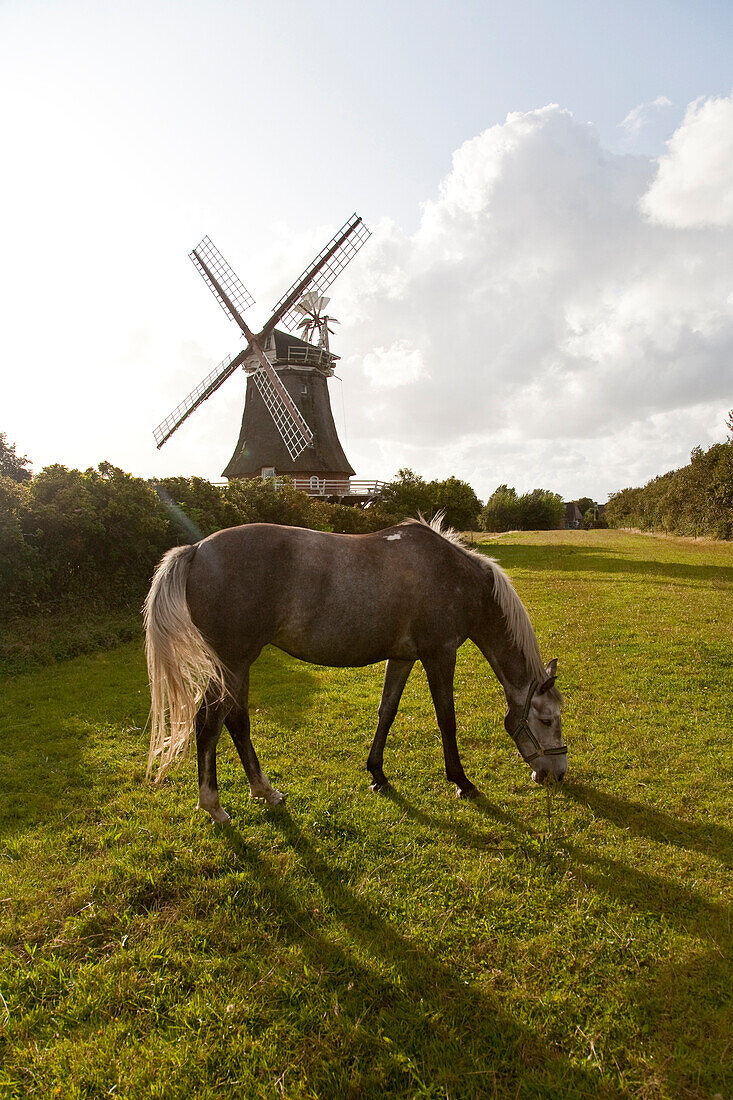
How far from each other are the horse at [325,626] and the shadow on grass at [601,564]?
1650cm

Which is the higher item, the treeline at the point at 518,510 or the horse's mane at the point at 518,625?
the treeline at the point at 518,510

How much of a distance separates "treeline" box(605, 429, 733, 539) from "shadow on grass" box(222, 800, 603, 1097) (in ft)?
132

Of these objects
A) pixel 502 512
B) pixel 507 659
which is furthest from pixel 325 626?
pixel 502 512

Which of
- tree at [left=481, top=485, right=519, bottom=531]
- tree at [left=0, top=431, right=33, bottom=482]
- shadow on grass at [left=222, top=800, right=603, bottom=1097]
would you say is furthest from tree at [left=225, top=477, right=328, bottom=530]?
tree at [left=481, top=485, right=519, bottom=531]

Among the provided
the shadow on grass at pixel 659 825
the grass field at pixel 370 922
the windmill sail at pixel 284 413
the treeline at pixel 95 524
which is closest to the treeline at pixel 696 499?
the windmill sail at pixel 284 413

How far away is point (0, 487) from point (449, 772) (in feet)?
37.0

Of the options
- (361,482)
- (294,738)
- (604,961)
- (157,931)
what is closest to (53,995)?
(157,931)

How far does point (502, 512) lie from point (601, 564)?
157 ft

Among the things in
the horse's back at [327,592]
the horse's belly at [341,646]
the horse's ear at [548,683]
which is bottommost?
the horse's ear at [548,683]

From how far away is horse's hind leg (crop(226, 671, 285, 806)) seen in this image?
4.96m

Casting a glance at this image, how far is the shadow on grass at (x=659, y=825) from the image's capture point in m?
4.53

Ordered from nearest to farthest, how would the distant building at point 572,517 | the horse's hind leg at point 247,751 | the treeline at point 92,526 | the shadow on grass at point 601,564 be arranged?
the horse's hind leg at point 247,751 → the treeline at point 92,526 → the shadow on grass at point 601,564 → the distant building at point 572,517

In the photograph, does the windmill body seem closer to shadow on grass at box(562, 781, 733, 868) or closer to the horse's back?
the horse's back

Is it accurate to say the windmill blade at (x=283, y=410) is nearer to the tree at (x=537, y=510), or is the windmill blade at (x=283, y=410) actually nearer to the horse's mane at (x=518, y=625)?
the horse's mane at (x=518, y=625)
